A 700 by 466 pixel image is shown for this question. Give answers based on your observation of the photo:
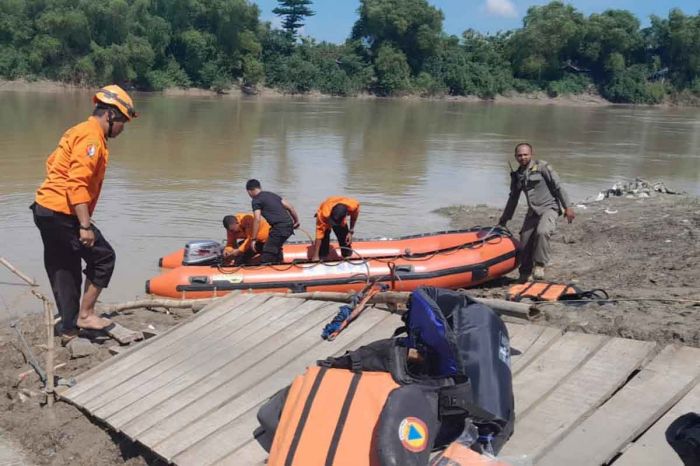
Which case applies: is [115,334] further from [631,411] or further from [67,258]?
[631,411]

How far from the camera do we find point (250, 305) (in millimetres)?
4176

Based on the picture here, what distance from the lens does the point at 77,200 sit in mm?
3623

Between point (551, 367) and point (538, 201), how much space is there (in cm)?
354

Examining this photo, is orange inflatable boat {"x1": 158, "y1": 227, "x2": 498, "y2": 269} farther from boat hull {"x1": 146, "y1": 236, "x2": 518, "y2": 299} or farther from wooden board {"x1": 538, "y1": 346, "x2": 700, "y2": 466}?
wooden board {"x1": 538, "y1": 346, "x2": 700, "y2": 466}

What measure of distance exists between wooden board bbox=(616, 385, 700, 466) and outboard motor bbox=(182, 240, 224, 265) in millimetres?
4763

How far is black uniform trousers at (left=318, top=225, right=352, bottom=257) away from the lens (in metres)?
6.67

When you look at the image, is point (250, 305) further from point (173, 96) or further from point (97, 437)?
point (173, 96)

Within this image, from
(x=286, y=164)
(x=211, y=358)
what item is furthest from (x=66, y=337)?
(x=286, y=164)

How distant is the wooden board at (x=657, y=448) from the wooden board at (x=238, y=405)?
4.57 feet

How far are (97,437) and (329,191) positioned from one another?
31.4 feet

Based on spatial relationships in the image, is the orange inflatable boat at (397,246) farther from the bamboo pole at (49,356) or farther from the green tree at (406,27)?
the green tree at (406,27)

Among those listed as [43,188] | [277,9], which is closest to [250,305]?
[43,188]

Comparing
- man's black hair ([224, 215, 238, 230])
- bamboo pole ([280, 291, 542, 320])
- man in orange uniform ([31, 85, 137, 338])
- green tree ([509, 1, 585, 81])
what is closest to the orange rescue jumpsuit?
man in orange uniform ([31, 85, 137, 338])

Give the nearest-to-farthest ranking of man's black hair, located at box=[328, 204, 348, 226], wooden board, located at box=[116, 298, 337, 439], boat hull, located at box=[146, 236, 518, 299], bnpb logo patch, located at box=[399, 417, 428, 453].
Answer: bnpb logo patch, located at box=[399, 417, 428, 453]
wooden board, located at box=[116, 298, 337, 439]
boat hull, located at box=[146, 236, 518, 299]
man's black hair, located at box=[328, 204, 348, 226]
